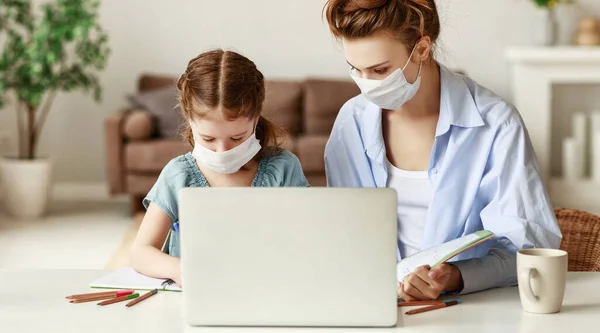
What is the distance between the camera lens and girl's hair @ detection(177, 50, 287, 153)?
1.64 metres

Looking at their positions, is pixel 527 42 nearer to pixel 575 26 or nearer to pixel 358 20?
pixel 575 26

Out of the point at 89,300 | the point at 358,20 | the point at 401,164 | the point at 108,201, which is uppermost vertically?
the point at 358,20

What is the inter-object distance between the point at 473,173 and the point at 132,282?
685mm

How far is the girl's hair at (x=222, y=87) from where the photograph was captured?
1.64 m

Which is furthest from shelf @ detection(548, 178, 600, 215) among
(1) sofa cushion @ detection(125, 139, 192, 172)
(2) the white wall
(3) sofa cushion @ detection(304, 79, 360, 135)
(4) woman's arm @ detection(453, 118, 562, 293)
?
(4) woman's arm @ detection(453, 118, 562, 293)

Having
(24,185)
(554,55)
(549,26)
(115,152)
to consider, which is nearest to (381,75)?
(115,152)

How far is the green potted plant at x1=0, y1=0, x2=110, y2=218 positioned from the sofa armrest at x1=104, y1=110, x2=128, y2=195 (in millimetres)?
306

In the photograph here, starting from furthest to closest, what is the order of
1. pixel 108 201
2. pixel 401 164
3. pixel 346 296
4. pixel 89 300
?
pixel 108 201, pixel 401 164, pixel 89 300, pixel 346 296

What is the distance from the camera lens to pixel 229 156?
1668mm

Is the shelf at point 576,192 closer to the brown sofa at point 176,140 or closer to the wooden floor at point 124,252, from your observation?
the brown sofa at point 176,140

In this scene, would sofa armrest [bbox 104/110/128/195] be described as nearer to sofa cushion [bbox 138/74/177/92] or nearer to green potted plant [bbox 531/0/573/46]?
sofa cushion [bbox 138/74/177/92]

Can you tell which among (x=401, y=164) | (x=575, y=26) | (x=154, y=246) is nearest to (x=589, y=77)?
(x=575, y=26)

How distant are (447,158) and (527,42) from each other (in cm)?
448

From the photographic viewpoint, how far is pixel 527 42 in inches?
235
